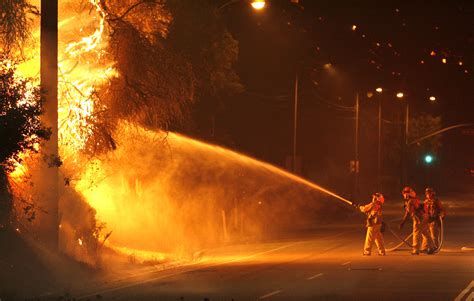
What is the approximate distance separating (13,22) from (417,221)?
12.8 metres

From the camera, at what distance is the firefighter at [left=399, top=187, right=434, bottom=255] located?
84.2ft

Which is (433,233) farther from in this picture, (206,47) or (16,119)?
(16,119)

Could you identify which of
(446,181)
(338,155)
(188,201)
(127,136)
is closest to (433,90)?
(446,181)

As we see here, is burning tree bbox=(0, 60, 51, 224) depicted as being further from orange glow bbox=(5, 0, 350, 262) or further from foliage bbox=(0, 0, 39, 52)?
orange glow bbox=(5, 0, 350, 262)

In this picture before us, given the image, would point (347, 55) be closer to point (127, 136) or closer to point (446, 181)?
point (446, 181)

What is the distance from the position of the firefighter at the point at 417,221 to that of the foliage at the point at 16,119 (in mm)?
12739

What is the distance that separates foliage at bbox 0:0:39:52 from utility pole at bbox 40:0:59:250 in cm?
59

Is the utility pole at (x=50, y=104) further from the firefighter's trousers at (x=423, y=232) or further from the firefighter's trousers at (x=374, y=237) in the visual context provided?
the firefighter's trousers at (x=423, y=232)

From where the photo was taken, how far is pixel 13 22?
1867cm

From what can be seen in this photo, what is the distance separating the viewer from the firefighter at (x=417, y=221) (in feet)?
84.2

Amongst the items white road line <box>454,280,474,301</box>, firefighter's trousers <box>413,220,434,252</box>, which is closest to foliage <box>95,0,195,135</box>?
firefighter's trousers <box>413,220,434,252</box>

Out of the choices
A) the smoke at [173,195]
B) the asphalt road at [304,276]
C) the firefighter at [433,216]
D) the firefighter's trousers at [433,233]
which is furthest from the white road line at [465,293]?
the smoke at [173,195]

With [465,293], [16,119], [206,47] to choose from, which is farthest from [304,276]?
[206,47]

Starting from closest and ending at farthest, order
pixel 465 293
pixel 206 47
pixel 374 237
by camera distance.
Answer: pixel 465 293 → pixel 374 237 → pixel 206 47
